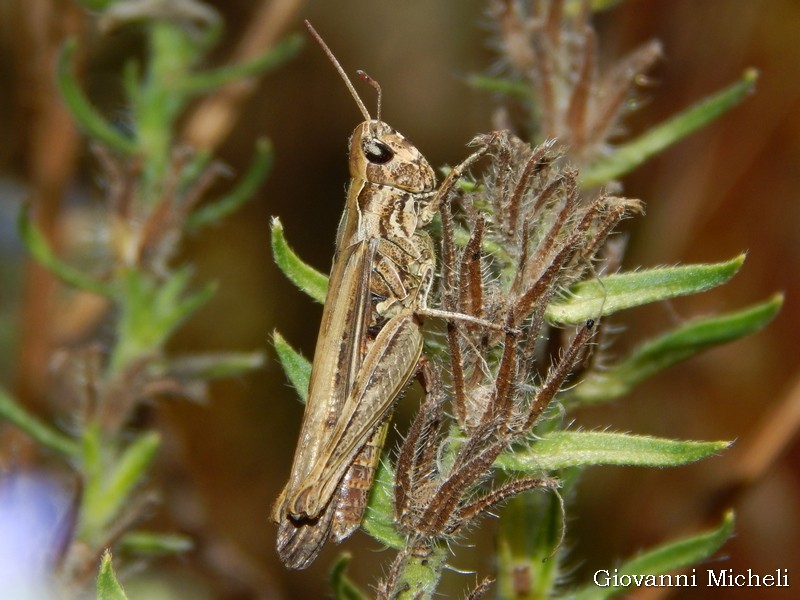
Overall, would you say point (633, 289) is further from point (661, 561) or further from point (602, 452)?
Result: point (661, 561)

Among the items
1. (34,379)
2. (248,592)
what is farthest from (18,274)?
(248,592)

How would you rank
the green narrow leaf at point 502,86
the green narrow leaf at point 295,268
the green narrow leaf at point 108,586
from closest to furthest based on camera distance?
the green narrow leaf at point 108,586 < the green narrow leaf at point 295,268 < the green narrow leaf at point 502,86

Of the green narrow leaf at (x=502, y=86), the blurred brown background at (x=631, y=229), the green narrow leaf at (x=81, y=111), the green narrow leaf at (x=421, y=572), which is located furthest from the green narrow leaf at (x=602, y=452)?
the blurred brown background at (x=631, y=229)

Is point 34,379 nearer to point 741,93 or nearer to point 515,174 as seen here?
point 515,174

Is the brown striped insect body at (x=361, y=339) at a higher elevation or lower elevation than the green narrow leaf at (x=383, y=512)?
higher

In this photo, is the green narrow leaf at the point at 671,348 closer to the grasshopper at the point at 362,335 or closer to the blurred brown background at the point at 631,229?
the grasshopper at the point at 362,335

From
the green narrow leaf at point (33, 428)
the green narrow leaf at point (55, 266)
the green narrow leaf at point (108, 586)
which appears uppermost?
the green narrow leaf at point (55, 266)
